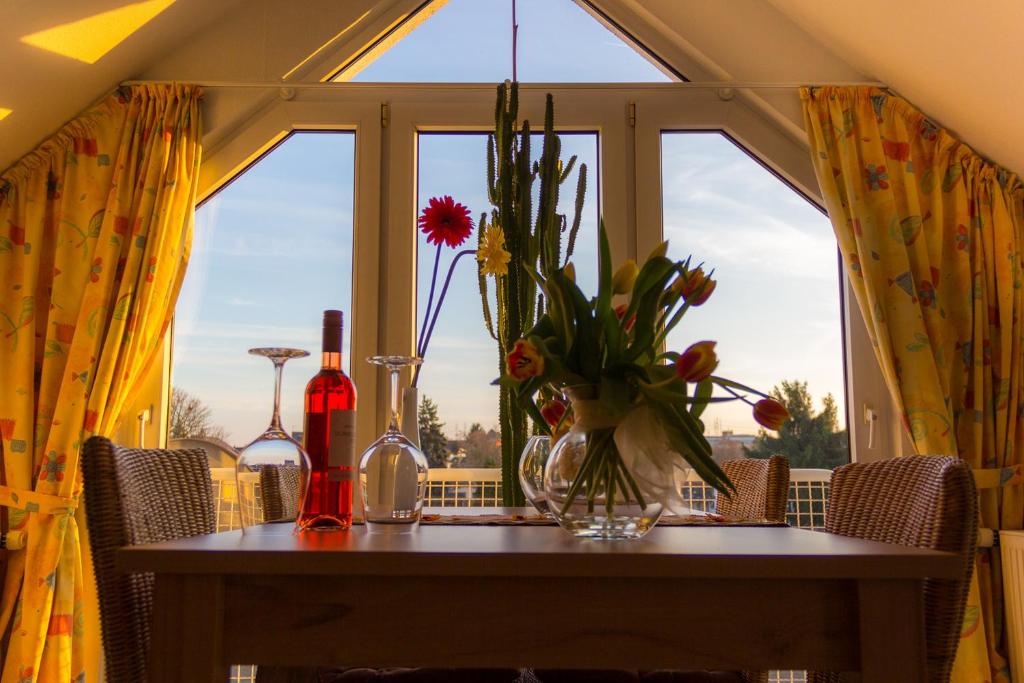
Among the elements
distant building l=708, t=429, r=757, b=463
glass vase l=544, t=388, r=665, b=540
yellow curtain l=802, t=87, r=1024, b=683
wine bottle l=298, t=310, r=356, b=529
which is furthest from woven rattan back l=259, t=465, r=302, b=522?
yellow curtain l=802, t=87, r=1024, b=683

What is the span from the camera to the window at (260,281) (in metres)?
3.16

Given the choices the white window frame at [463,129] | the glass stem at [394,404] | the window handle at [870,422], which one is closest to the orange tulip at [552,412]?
the glass stem at [394,404]

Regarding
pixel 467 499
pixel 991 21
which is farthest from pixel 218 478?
pixel 991 21

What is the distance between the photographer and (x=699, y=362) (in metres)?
0.93

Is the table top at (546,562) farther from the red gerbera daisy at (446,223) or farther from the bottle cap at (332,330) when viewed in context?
the red gerbera daisy at (446,223)

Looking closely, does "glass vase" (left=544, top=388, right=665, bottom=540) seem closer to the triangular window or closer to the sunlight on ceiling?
the sunlight on ceiling

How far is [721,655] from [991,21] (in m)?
2.26

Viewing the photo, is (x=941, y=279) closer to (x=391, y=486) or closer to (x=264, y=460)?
(x=391, y=486)

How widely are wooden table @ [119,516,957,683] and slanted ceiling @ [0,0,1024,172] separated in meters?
2.23

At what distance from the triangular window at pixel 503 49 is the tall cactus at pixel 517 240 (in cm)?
71

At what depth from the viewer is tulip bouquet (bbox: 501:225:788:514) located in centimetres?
98

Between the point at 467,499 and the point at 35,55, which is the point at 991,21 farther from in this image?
the point at 35,55

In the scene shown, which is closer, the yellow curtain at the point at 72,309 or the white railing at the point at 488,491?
the yellow curtain at the point at 72,309

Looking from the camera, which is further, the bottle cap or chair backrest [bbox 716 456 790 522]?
chair backrest [bbox 716 456 790 522]
